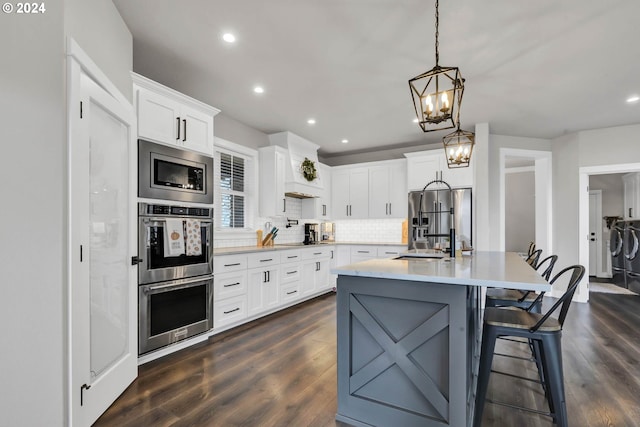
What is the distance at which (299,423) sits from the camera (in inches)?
76.3

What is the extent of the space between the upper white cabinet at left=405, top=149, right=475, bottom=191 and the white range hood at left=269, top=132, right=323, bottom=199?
66.1 inches

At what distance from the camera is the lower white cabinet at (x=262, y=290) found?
3947mm

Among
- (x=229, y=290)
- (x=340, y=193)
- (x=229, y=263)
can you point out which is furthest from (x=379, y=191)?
(x=229, y=290)

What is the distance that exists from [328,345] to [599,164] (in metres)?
5.22

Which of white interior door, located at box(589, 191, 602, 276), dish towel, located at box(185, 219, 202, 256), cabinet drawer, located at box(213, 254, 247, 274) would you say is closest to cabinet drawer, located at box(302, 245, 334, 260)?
cabinet drawer, located at box(213, 254, 247, 274)

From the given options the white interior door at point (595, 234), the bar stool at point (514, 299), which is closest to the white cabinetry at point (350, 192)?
the bar stool at point (514, 299)

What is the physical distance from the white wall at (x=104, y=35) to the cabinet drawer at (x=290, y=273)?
2845 millimetres

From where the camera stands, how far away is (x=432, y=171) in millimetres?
5352

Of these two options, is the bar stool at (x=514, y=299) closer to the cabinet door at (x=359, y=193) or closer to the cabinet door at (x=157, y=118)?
the cabinet door at (x=157, y=118)

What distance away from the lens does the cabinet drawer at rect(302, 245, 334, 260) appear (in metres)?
5.07

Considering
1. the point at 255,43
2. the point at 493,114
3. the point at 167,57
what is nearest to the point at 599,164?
the point at 493,114

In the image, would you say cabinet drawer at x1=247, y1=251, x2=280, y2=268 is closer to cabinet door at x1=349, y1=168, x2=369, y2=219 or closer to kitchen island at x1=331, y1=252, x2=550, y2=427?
kitchen island at x1=331, y1=252, x2=550, y2=427

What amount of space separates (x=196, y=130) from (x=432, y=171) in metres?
3.82

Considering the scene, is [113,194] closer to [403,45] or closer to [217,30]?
[217,30]
